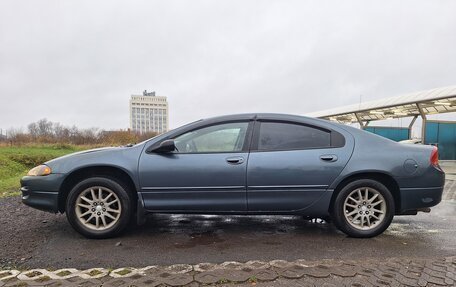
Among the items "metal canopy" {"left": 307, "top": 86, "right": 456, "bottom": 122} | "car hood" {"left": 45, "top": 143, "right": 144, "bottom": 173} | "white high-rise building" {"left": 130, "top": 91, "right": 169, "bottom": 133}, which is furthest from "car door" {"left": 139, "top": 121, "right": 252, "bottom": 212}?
"white high-rise building" {"left": 130, "top": 91, "right": 169, "bottom": 133}

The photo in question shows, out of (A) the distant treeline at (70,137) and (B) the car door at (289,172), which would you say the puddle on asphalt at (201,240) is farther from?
(A) the distant treeline at (70,137)

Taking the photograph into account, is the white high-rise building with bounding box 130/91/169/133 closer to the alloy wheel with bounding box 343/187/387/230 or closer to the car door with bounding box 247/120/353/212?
the car door with bounding box 247/120/353/212

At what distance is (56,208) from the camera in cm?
404

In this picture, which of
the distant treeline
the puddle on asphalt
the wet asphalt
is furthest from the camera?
the distant treeline

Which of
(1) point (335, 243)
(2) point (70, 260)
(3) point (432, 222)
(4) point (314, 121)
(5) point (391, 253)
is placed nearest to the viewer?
(2) point (70, 260)

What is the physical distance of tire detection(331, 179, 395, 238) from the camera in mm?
4098

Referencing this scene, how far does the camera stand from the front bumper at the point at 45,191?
4.02 m

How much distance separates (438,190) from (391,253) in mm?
1123

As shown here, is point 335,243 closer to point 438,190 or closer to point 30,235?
point 438,190

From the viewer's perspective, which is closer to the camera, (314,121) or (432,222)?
(314,121)

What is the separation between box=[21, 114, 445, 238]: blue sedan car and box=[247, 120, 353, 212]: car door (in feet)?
0.04

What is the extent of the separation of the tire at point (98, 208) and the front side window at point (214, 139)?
0.88 metres

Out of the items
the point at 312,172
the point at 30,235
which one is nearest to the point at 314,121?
the point at 312,172

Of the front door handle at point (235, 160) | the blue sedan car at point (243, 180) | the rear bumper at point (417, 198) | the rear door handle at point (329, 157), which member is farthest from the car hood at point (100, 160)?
the rear bumper at point (417, 198)
